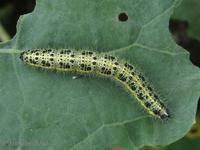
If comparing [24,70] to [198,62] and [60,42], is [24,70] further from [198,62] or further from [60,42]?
[198,62]

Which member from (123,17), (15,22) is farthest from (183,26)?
(15,22)

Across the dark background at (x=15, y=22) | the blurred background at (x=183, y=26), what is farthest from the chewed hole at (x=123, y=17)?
the dark background at (x=15, y=22)

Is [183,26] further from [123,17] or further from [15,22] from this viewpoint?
[15,22]

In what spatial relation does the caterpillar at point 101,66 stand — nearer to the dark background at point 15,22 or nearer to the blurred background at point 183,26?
the blurred background at point 183,26

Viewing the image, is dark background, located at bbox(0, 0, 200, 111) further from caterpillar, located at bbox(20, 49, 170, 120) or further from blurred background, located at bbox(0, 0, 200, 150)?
caterpillar, located at bbox(20, 49, 170, 120)

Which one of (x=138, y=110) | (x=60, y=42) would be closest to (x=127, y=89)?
(x=138, y=110)

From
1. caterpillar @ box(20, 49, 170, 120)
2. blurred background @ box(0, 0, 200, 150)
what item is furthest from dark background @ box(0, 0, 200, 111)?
caterpillar @ box(20, 49, 170, 120)
